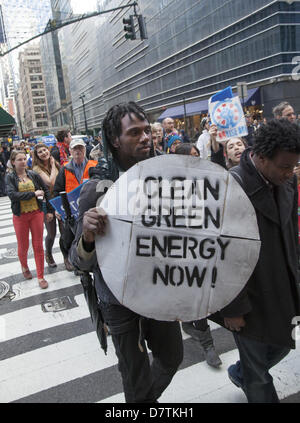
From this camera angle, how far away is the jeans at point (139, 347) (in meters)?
2.12

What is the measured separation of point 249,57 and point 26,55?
5202 inches

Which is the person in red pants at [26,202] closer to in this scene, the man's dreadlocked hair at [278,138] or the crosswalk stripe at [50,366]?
the crosswalk stripe at [50,366]

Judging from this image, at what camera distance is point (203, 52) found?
41.7 meters

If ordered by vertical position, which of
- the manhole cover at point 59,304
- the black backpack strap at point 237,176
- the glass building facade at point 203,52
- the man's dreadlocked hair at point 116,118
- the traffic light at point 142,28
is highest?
the glass building facade at point 203,52

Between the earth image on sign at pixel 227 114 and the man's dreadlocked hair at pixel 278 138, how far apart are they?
3.43m

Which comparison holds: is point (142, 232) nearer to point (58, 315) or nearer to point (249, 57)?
point (58, 315)

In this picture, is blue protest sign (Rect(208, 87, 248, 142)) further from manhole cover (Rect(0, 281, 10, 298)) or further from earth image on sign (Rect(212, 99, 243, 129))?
manhole cover (Rect(0, 281, 10, 298))

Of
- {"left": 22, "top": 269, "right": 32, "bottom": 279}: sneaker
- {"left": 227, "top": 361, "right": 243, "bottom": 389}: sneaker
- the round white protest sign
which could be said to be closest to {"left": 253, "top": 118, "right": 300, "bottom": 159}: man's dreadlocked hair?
the round white protest sign

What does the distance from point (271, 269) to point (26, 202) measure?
164 inches

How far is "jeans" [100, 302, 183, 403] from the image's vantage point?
212 cm

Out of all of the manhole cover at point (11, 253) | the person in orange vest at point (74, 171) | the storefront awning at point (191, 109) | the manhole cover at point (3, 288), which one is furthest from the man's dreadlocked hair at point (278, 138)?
the storefront awning at point (191, 109)

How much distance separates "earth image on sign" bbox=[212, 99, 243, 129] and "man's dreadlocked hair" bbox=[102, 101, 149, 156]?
3445 millimetres

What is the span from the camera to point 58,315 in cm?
463

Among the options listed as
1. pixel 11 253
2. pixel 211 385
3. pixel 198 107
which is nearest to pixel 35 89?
pixel 198 107
